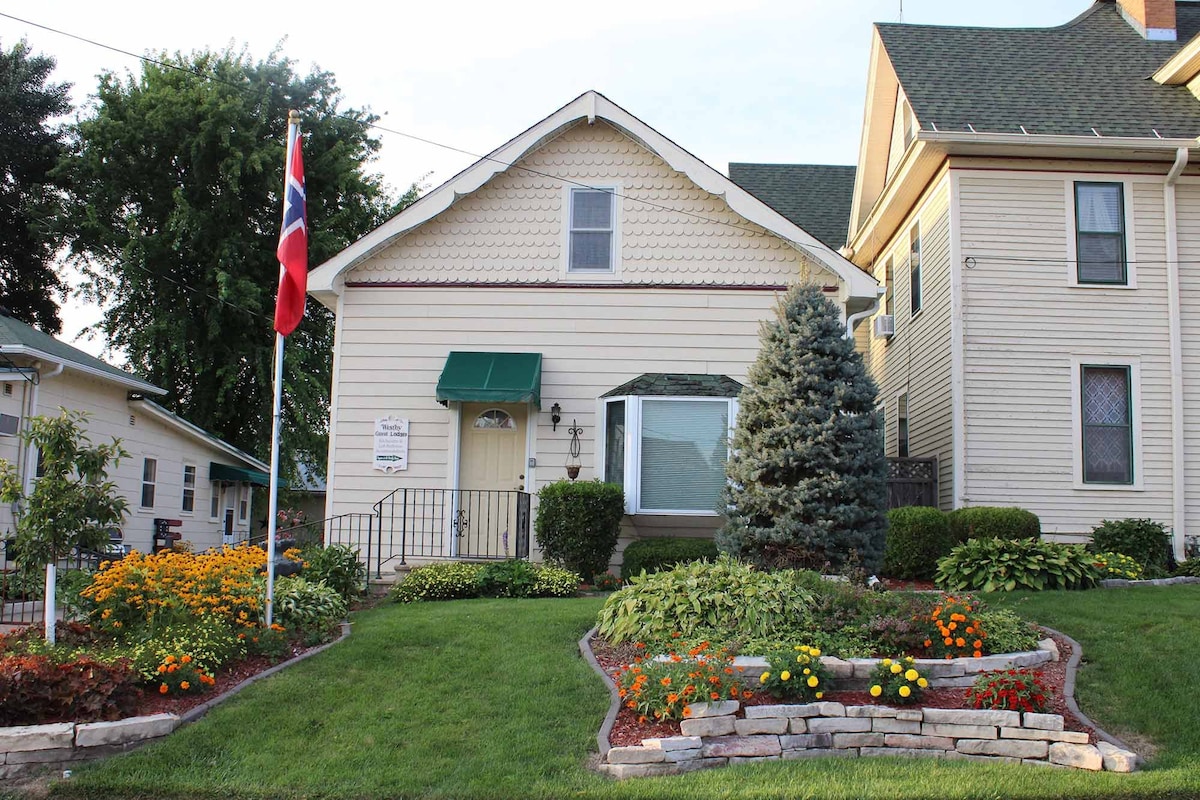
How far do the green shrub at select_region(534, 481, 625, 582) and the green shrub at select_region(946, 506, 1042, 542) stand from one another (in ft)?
13.3

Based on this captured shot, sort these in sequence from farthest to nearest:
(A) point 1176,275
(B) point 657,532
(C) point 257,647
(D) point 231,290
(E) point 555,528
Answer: (D) point 231,290, (A) point 1176,275, (B) point 657,532, (E) point 555,528, (C) point 257,647

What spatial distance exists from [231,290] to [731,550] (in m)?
15.8

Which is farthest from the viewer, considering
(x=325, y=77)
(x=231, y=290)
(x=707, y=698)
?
(x=325, y=77)

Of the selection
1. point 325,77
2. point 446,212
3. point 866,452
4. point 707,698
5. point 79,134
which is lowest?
point 707,698

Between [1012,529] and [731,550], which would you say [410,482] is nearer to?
[731,550]

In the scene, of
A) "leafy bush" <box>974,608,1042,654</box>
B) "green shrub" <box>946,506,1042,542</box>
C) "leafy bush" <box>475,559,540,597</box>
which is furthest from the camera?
"green shrub" <box>946,506,1042,542</box>

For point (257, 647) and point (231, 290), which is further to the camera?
point (231, 290)

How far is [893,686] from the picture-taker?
6.98m

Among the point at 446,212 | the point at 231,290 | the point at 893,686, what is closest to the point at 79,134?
the point at 231,290

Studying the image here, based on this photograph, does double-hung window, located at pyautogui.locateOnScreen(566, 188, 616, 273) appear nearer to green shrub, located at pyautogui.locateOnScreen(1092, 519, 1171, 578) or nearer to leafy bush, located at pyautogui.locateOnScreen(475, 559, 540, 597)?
leafy bush, located at pyautogui.locateOnScreen(475, 559, 540, 597)

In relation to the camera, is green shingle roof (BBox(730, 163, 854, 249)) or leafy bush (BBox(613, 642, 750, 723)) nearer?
leafy bush (BBox(613, 642, 750, 723))

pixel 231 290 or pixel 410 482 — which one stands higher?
pixel 231 290

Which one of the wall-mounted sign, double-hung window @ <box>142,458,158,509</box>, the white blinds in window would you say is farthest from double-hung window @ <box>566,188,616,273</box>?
double-hung window @ <box>142,458,158,509</box>

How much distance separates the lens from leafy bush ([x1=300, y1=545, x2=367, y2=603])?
10883 millimetres
